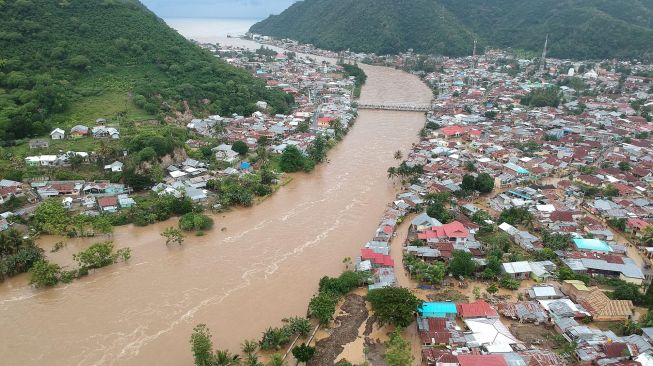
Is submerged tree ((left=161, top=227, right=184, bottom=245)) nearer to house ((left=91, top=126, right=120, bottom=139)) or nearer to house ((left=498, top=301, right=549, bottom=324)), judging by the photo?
house ((left=91, top=126, right=120, bottom=139))

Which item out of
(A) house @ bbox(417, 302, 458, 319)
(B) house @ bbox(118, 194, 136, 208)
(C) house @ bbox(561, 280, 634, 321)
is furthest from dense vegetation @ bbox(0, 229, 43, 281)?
(C) house @ bbox(561, 280, 634, 321)

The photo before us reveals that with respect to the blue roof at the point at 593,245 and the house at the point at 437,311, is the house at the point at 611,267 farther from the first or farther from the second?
the house at the point at 437,311

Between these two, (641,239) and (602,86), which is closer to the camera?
(641,239)

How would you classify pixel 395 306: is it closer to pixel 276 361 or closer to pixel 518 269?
pixel 276 361

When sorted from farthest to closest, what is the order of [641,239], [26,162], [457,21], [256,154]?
[457,21] < [256,154] < [26,162] < [641,239]

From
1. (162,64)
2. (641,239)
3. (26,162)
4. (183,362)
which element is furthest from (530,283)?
(162,64)

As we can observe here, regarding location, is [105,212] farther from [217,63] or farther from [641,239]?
[217,63]
